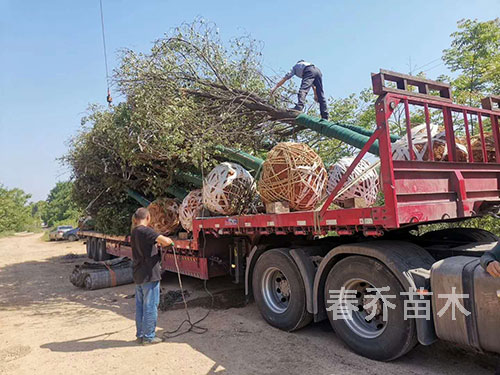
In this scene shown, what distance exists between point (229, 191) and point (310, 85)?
3.44 m

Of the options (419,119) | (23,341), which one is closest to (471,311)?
(23,341)

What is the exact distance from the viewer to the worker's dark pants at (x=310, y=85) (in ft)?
26.6

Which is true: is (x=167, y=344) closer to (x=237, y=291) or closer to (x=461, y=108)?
(x=237, y=291)

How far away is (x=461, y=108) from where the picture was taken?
459cm

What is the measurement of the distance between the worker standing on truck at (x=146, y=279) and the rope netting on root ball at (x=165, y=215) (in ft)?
11.2

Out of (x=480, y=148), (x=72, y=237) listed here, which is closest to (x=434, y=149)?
(x=480, y=148)

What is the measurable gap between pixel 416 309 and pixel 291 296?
174 cm

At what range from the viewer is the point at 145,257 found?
5.04 m

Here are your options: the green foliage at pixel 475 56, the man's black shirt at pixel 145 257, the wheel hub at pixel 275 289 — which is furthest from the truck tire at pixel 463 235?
the green foliage at pixel 475 56

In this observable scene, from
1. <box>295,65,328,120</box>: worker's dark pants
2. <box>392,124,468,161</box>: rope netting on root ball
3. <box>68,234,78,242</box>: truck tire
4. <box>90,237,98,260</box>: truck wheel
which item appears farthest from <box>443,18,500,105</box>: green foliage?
<box>68,234,78,242</box>: truck tire

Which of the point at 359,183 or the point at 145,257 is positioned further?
the point at 359,183

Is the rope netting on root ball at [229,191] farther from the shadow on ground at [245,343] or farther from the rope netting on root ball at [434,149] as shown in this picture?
the rope netting on root ball at [434,149]

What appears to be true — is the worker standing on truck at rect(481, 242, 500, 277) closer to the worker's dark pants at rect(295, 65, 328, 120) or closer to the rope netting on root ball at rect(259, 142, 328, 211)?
the rope netting on root ball at rect(259, 142, 328, 211)

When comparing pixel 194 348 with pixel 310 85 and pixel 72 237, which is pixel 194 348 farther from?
pixel 72 237
